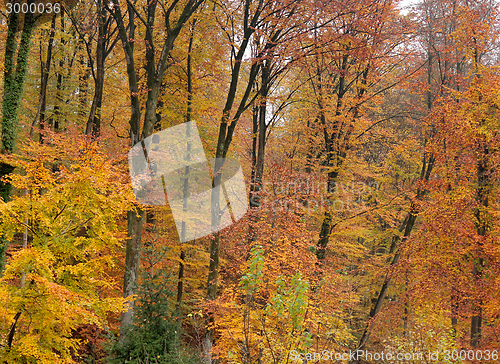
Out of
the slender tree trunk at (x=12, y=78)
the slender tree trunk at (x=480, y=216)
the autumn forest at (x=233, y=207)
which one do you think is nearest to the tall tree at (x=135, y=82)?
the autumn forest at (x=233, y=207)

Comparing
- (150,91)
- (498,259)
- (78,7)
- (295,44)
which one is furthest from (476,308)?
(78,7)

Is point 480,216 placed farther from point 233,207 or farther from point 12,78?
point 12,78

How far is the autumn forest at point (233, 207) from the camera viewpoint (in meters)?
5.21

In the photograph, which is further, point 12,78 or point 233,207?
point 233,207

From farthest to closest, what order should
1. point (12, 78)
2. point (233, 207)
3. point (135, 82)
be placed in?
point (233, 207) < point (135, 82) < point (12, 78)

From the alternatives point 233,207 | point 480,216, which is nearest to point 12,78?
point 233,207

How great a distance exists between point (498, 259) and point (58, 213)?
935cm

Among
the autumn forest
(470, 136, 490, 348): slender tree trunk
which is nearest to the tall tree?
the autumn forest

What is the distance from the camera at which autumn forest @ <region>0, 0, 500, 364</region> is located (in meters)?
5.21

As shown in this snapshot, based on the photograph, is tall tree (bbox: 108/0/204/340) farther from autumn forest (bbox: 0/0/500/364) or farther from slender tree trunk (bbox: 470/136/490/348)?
slender tree trunk (bbox: 470/136/490/348)

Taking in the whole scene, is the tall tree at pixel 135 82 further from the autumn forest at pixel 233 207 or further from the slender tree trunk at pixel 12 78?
the slender tree trunk at pixel 12 78

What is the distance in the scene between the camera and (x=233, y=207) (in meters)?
11.5

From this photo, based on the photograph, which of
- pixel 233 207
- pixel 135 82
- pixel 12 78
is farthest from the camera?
pixel 233 207

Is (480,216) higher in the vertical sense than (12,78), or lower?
lower
